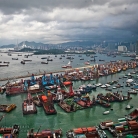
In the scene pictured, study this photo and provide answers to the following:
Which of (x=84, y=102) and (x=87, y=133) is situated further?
(x=84, y=102)

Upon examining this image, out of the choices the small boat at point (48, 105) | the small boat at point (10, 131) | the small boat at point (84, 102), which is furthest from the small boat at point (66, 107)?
the small boat at point (10, 131)

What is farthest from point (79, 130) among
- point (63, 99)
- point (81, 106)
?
point (63, 99)

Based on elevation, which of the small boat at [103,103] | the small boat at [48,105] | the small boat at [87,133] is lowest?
the small boat at [87,133]

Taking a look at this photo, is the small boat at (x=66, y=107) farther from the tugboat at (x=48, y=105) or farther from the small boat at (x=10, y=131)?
the small boat at (x=10, y=131)

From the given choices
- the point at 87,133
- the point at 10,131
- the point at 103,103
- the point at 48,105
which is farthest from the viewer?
the point at 103,103

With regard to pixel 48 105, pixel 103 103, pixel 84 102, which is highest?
pixel 48 105

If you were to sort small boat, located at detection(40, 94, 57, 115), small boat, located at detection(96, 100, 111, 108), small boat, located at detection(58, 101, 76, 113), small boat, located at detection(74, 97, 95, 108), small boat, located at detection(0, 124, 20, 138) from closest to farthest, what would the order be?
1. small boat, located at detection(0, 124, 20, 138)
2. small boat, located at detection(40, 94, 57, 115)
3. small boat, located at detection(58, 101, 76, 113)
4. small boat, located at detection(74, 97, 95, 108)
5. small boat, located at detection(96, 100, 111, 108)

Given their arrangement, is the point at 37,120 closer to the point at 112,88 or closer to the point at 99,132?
the point at 99,132

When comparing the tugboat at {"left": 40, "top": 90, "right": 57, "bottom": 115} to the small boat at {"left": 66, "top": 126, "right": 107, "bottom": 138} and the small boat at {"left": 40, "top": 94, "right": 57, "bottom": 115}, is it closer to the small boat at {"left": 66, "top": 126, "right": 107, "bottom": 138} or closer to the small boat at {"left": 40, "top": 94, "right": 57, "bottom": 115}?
the small boat at {"left": 40, "top": 94, "right": 57, "bottom": 115}

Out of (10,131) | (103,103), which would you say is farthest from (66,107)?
(10,131)

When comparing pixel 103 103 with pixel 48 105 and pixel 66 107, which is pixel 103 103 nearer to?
pixel 66 107

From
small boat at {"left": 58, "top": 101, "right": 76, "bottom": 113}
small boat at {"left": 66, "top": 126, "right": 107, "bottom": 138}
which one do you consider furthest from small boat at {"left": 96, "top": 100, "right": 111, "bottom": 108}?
small boat at {"left": 66, "top": 126, "right": 107, "bottom": 138}
